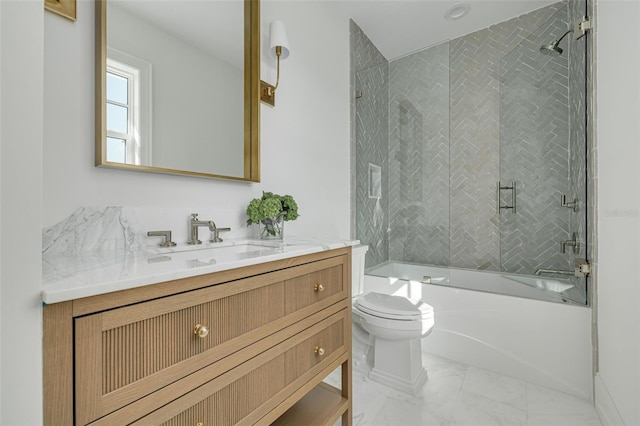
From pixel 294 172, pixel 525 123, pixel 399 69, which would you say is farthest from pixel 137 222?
pixel 525 123

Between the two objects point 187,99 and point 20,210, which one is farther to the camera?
point 187,99

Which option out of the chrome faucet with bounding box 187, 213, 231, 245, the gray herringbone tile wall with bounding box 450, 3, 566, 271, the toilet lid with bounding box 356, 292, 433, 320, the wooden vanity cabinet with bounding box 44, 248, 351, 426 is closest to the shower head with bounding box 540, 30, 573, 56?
→ the gray herringbone tile wall with bounding box 450, 3, 566, 271

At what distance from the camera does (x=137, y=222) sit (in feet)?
3.69

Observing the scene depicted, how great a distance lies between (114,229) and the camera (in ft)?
3.48

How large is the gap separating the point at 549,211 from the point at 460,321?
127cm

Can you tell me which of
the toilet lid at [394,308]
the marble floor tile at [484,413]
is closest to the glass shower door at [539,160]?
the marble floor tile at [484,413]

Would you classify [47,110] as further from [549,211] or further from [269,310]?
[549,211]

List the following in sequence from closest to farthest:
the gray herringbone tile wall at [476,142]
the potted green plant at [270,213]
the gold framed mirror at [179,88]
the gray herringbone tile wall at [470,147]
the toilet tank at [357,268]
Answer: the gold framed mirror at [179,88] → the potted green plant at [270,213] → the toilet tank at [357,268] → the gray herringbone tile wall at [470,147] → the gray herringbone tile wall at [476,142]

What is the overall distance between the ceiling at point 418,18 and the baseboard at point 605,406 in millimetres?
2707

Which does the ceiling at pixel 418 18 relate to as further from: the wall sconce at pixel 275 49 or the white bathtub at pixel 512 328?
the white bathtub at pixel 512 328

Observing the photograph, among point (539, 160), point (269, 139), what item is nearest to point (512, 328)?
point (539, 160)

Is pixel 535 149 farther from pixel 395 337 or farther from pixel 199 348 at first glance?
pixel 199 348

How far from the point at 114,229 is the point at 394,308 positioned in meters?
1.44

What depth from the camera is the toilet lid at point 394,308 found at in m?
1.69
